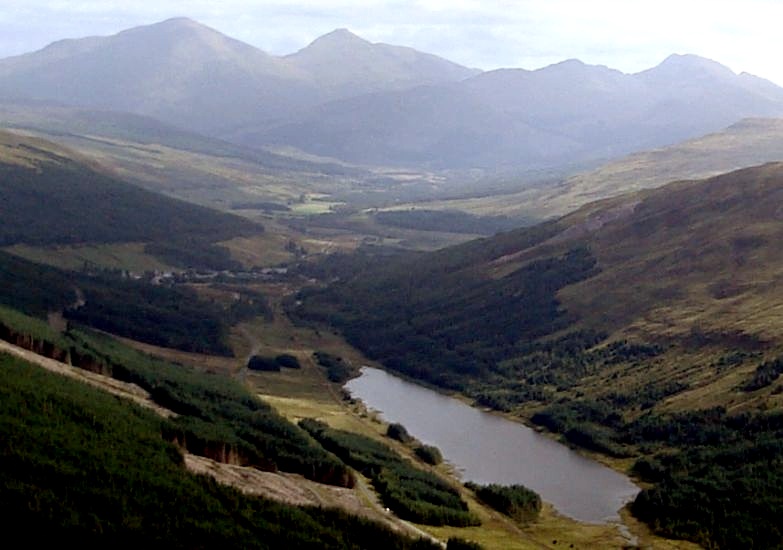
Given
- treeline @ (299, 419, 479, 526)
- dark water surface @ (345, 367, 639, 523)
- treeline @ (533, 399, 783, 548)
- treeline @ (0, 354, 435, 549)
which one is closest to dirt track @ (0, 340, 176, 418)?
treeline @ (0, 354, 435, 549)

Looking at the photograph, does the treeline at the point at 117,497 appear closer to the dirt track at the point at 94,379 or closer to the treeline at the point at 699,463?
the dirt track at the point at 94,379

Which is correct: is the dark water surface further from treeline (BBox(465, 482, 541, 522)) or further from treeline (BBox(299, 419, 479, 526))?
treeline (BBox(299, 419, 479, 526))

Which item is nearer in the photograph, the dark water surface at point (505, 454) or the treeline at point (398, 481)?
the treeline at point (398, 481)

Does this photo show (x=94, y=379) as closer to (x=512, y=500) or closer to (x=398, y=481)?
(x=398, y=481)

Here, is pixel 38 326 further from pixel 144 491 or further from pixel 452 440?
pixel 144 491

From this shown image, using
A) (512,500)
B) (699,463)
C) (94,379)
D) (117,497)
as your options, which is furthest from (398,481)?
(117,497)

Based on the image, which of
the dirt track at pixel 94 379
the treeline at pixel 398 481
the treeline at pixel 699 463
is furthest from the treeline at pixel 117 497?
the treeline at pixel 699 463
